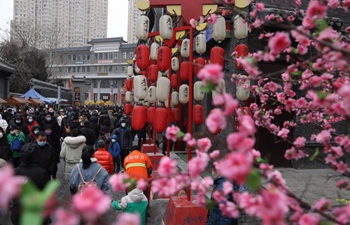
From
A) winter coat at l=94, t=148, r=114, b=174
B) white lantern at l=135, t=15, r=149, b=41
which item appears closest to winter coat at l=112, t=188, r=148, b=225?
winter coat at l=94, t=148, r=114, b=174

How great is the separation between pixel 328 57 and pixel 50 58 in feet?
132

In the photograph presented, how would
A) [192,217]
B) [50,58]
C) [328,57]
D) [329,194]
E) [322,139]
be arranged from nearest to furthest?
[328,57] < [322,139] < [192,217] < [329,194] < [50,58]

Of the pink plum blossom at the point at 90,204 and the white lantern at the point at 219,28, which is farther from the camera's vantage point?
the white lantern at the point at 219,28

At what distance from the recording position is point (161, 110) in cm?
779

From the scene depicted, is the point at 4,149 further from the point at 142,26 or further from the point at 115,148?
the point at 142,26

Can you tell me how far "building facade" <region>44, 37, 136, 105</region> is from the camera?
66688 mm

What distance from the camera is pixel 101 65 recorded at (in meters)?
69.1

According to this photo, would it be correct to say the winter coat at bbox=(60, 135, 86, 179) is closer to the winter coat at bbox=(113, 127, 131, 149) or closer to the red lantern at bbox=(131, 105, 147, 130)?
the red lantern at bbox=(131, 105, 147, 130)

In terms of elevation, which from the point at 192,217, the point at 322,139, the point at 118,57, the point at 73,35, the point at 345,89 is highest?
the point at 73,35

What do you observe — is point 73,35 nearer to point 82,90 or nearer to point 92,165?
point 82,90

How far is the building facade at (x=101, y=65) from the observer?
66688mm

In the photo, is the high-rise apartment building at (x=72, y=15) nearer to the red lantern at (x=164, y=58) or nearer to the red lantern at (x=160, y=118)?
the red lantern at (x=160, y=118)

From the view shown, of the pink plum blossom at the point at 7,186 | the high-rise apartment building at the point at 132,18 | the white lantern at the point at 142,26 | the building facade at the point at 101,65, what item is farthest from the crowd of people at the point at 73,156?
the high-rise apartment building at the point at 132,18

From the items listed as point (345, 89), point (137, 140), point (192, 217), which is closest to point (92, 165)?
point (192, 217)
